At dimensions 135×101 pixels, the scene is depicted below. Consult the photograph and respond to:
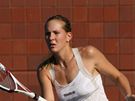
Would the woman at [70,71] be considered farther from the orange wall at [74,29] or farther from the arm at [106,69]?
the orange wall at [74,29]

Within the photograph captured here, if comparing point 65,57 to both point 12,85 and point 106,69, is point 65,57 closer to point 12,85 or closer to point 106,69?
point 106,69

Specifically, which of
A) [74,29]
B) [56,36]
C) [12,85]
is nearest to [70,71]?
[56,36]

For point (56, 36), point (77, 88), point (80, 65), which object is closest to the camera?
point (56, 36)

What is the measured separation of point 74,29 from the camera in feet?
24.7

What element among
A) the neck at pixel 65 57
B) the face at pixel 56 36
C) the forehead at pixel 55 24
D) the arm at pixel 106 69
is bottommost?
the arm at pixel 106 69

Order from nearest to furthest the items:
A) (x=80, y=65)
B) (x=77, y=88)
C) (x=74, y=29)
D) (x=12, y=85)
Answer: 1. (x=77, y=88)
2. (x=80, y=65)
3. (x=12, y=85)
4. (x=74, y=29)

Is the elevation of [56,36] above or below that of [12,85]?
above

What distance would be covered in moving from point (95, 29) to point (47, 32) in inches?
130

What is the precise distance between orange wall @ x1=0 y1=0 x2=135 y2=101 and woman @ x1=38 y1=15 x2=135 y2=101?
3.01 metres

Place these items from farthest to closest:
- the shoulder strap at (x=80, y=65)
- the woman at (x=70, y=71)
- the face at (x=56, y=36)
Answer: the shoulder strap at (x=80, y=65)
the woman at (x=70, y=71)
the face at (x=56, y=36)

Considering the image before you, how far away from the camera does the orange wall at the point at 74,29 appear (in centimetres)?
747

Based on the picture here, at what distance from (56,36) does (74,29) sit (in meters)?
3.30

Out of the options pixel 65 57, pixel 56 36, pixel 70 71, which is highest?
pixel 56 36

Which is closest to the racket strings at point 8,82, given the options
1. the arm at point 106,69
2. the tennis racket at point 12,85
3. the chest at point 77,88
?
the tennis racket at point 12,85
